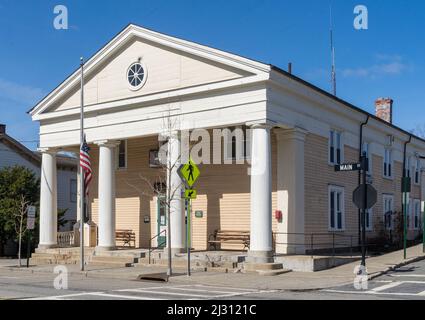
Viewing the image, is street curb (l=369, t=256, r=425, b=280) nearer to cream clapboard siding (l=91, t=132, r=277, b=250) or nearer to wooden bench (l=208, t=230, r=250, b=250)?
cream clapboard siding (l=91, t=132, r=277, b=250)

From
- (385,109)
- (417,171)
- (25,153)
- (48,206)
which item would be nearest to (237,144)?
(48,206)

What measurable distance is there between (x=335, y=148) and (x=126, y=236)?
10.7 m

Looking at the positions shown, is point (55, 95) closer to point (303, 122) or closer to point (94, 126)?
point (94, 126)

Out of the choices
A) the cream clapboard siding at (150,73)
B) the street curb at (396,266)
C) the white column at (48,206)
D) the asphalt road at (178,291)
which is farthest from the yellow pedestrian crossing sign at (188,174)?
the white column at (48,206)

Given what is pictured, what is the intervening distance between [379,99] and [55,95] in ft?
67.3

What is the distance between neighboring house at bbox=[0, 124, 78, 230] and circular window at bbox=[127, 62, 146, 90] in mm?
15538

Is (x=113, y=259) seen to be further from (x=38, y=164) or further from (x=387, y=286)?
(x=38, y=164)

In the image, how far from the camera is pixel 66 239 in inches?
1228

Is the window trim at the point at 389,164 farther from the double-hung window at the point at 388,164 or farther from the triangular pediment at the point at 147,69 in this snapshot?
the triangular pediment at the point at 147,69

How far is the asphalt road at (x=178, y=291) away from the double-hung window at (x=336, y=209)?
7.16 metres

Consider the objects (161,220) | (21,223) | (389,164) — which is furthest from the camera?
(389,164)
